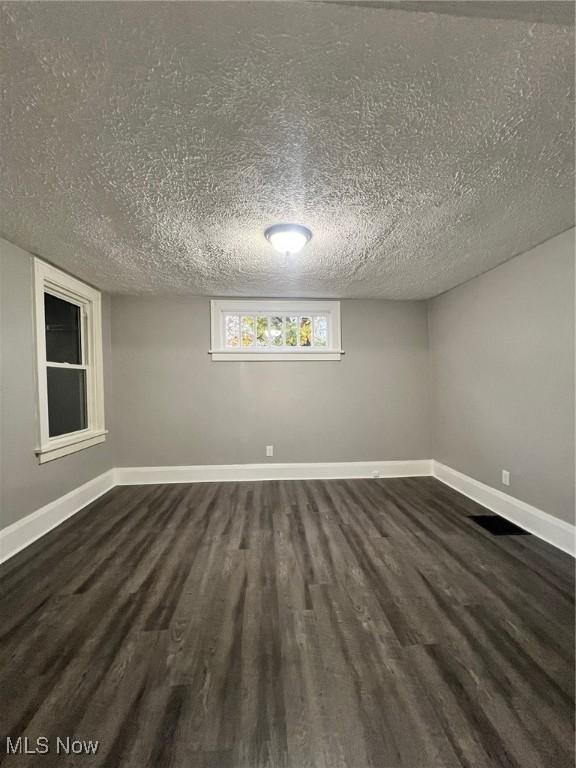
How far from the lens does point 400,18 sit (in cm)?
79

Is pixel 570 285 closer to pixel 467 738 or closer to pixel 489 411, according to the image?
pixel 489 411

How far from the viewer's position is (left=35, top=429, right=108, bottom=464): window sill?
2.31 meters

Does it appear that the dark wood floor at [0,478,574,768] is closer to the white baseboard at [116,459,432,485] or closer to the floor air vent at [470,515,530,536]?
the floor air vent at [470,515,530,536]

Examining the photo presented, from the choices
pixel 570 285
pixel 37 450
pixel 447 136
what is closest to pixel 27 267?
pixel 37 450

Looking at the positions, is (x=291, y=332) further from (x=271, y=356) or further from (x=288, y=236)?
(x=288, y=236)

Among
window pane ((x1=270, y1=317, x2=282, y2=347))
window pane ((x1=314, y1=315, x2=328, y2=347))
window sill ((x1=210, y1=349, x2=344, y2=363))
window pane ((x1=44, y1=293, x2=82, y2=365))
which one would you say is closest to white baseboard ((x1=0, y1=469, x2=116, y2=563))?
window pane ((x1=44, y1=293, x2=82, y2=365))

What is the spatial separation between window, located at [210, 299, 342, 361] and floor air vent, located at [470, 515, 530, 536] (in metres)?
2.15

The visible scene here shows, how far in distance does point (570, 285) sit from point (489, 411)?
1.20 metres

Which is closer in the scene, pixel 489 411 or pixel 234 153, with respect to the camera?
pixel 234 153

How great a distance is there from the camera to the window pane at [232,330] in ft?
11.7
